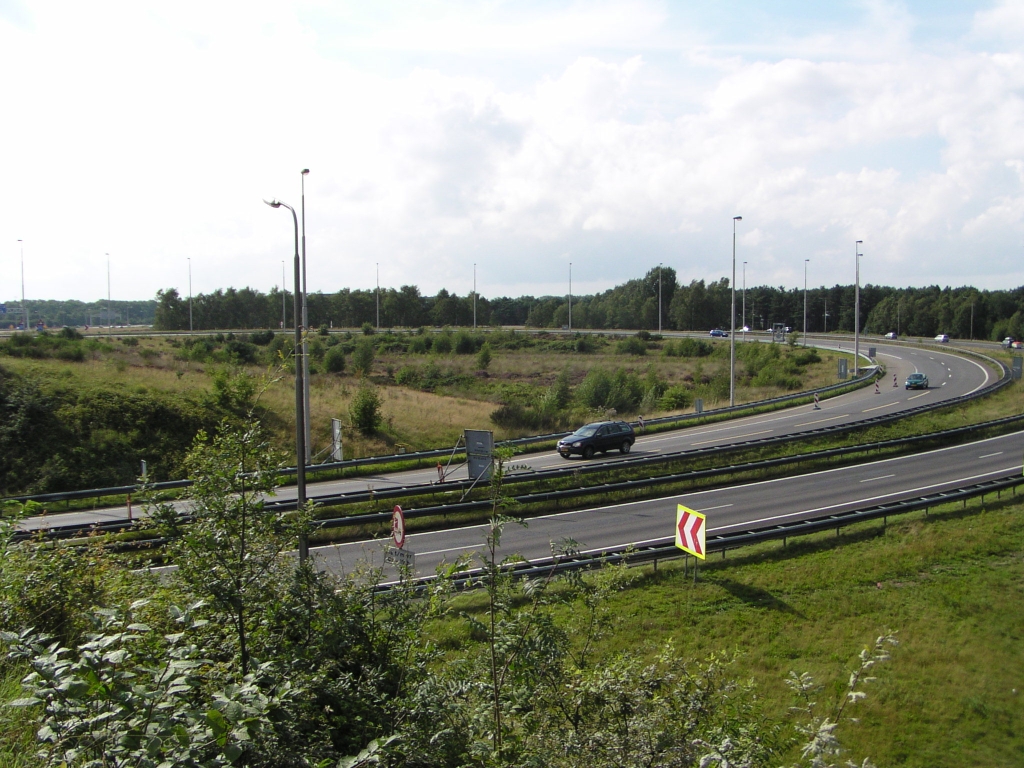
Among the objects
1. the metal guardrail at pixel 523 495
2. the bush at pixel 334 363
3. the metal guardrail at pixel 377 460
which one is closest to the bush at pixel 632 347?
the metal guardrail at pixel 377 460

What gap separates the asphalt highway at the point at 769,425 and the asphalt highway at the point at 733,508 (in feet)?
7.51

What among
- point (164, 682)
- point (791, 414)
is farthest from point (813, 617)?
point (791, 414)

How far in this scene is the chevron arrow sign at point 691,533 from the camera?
15.6m

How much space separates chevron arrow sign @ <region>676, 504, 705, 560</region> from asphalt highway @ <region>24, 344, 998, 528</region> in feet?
12.0

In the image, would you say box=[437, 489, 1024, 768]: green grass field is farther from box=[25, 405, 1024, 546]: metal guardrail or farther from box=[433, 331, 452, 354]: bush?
box=[433, 331, 452, 354]: bush

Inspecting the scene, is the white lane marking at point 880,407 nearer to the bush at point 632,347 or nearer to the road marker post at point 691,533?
the road marker post at point 691,533

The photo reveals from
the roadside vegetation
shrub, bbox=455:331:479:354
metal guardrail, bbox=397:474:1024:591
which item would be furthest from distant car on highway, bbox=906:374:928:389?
the roadside vegetation

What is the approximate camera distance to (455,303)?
12281 centimetres

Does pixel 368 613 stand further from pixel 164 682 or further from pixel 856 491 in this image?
pixel 856 491

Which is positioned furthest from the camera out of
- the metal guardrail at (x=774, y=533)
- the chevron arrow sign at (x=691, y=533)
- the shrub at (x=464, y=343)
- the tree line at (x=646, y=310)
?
the tree line at (x=646, y=310)

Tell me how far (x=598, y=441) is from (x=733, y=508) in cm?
823

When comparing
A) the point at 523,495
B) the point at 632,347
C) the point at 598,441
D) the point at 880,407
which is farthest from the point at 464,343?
the point at 523,495

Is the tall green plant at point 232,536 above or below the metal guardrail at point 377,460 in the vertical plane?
above

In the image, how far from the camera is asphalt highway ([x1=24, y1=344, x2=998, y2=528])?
25719 mm
